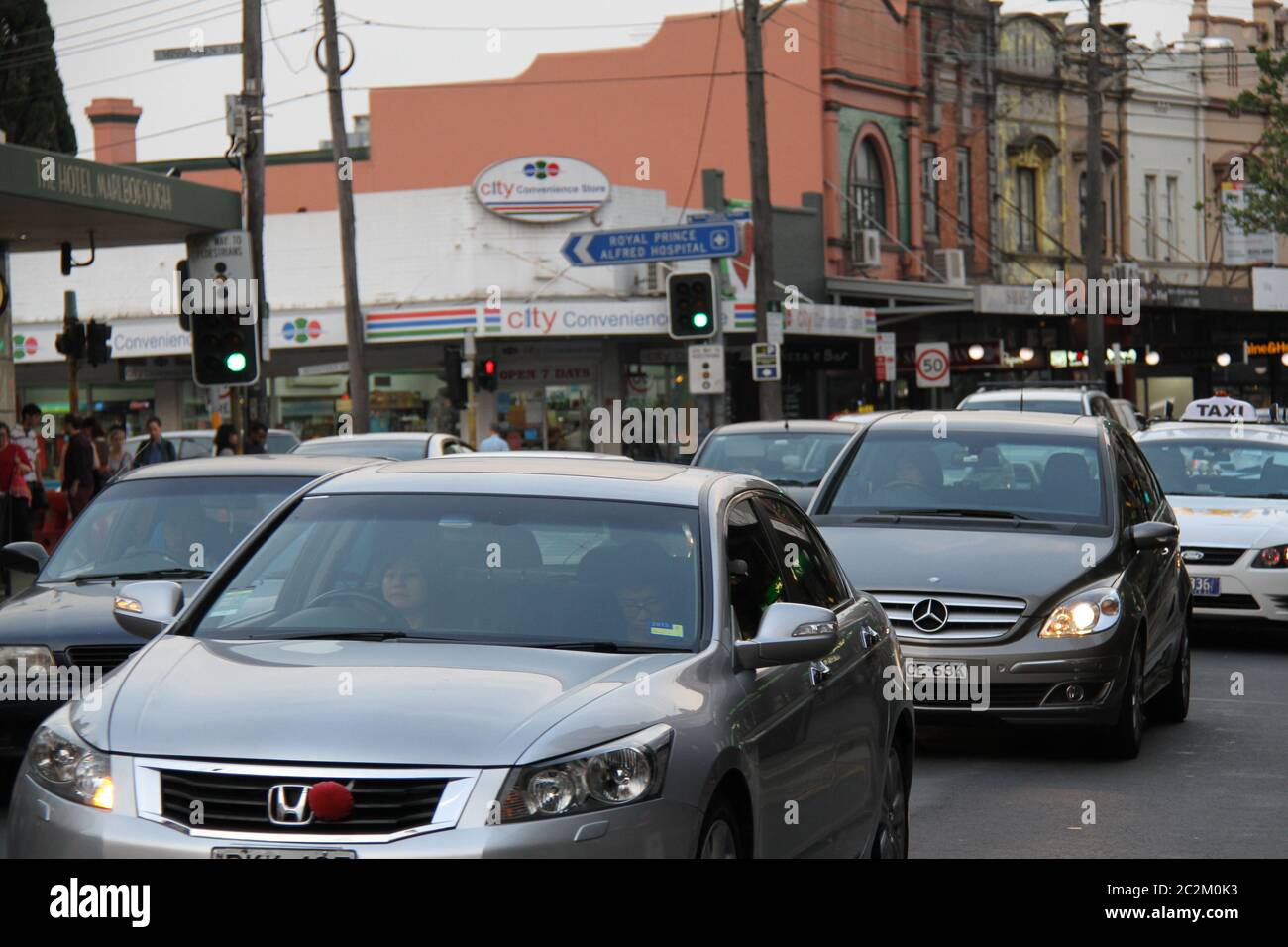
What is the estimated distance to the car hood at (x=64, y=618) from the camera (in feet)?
29.7

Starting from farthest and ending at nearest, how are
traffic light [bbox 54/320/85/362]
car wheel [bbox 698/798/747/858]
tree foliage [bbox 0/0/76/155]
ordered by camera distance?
tree foliage [bbox 0/0/76/155], traffic light [bbox 54/320/85/362], car wheel [bbox 698/798/747/858]

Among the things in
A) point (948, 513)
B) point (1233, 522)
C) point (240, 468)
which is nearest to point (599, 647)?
point (240, 468)

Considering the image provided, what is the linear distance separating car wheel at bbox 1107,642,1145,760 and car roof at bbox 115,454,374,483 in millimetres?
4038

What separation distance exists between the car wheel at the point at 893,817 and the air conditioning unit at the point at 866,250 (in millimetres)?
37750

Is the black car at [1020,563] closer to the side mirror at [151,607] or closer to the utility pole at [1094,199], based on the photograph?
the side mirror at [151,607]

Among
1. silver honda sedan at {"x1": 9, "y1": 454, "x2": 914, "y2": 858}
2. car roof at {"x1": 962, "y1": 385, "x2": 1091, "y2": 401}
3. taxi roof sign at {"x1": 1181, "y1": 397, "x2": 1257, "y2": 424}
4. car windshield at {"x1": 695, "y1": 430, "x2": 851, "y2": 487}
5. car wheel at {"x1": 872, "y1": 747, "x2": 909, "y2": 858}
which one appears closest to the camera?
silver honda sedan at {"x1": 9, "y1": 454, "x2": 914, "y2": 858}

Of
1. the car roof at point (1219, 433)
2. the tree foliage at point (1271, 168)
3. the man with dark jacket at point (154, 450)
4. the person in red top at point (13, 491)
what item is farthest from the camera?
the tree foliage at point (1271, 168)

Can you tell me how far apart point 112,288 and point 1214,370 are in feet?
95.1

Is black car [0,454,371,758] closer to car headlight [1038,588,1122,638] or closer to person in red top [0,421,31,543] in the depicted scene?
car headlight [1038,588,1122,638]

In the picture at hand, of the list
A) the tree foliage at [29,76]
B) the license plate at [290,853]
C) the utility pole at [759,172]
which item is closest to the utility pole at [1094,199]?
the utility pole at [759,172]

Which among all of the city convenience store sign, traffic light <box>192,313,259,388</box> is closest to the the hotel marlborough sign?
traffic light <box>192,313,259,388</box>

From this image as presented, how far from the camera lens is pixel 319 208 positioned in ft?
159

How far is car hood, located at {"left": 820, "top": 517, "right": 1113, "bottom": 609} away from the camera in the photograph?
1046 centimetres

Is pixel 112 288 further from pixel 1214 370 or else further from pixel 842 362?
pixel 1214 370
